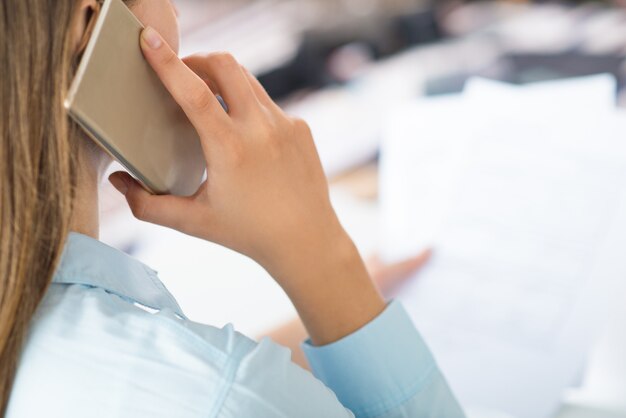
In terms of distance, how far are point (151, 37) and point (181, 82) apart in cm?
4

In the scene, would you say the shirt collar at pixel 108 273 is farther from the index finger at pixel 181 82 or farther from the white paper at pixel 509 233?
the white paper at pixel 509 233

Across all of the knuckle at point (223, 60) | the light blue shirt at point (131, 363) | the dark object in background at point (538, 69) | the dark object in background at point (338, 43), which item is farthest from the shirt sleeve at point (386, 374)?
the dark object in background at point (338, 43)

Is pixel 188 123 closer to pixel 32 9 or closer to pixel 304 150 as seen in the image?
pixel 304 150

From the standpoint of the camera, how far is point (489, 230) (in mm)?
938

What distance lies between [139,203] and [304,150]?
0.46 ft

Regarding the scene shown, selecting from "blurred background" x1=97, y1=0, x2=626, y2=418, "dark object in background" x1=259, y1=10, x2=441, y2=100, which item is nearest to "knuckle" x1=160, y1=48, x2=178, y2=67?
"blurred background" x1=97, y1=0, x2=626, y2=418

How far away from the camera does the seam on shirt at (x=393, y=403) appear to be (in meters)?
0.63

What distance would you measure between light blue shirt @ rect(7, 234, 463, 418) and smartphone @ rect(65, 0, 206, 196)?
0.24ft

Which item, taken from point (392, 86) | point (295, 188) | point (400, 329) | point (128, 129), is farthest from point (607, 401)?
point (392, 86)

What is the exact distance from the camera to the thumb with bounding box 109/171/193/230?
1.97ft

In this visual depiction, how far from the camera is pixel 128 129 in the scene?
523 mm

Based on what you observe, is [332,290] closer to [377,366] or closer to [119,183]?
[377,366]

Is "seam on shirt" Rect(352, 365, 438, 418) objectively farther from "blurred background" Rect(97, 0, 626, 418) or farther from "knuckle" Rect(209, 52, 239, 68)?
"knuckle" Rect(209, 52, 239, 68)

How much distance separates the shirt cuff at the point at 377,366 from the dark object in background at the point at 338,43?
1035 mm
